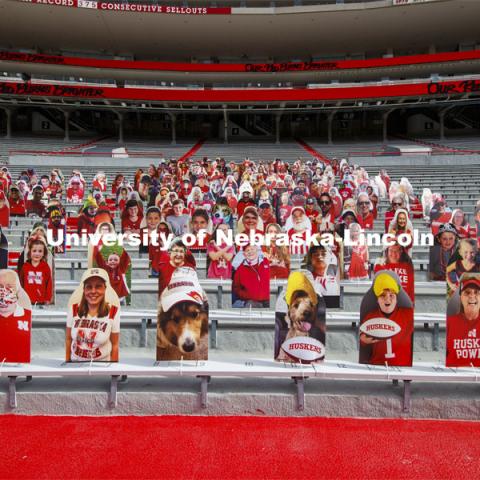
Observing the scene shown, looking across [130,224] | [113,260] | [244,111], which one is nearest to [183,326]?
[113,260]

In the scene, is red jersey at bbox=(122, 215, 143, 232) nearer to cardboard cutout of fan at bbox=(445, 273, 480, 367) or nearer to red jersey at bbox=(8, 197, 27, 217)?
red jersey at bbox=(8, 197, 27, 217)

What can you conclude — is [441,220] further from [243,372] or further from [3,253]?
[3,253]

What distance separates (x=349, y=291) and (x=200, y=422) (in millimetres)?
2728

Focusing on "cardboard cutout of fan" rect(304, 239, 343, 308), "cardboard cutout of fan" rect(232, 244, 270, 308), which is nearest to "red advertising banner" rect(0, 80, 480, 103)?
"cardboard cutout of fan" rect(304, 239, 343, 308)

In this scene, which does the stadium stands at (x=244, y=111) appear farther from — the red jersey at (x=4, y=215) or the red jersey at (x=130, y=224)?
the red jersey at (x=4, y=215)

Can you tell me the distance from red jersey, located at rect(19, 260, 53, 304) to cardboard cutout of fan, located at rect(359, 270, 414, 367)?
10.7 feet

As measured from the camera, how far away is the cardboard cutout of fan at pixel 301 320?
3.77m

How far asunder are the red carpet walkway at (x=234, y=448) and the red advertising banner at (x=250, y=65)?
1198 inches

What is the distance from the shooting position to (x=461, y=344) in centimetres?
374

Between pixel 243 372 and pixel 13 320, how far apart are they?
197 cm

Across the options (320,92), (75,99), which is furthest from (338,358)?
(75,99)

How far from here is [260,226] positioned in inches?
231

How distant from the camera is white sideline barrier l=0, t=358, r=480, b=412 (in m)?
3.59

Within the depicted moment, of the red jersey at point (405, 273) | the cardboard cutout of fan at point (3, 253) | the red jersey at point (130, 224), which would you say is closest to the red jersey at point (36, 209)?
the red jersey at point (130, 224)
